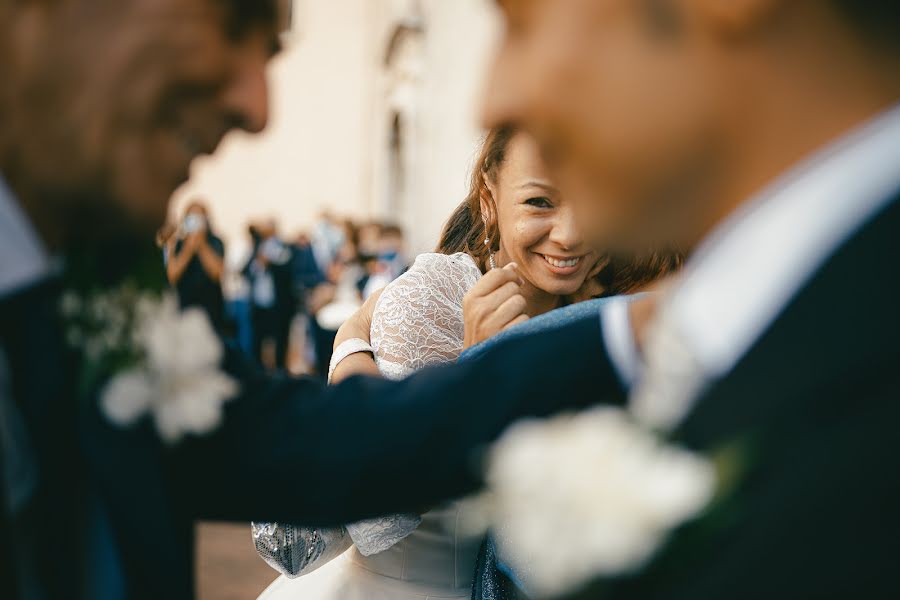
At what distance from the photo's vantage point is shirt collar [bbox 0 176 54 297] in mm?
967

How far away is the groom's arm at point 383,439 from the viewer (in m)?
1.19

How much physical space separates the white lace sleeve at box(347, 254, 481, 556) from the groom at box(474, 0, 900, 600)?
44.6 inches

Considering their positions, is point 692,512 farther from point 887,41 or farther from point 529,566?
point 529,566

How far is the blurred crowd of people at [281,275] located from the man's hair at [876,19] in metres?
6.67

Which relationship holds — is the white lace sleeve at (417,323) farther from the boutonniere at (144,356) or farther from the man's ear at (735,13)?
the man's ear at (735,13)

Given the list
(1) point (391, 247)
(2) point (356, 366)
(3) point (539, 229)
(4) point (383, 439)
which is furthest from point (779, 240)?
(1) point (391, 247)

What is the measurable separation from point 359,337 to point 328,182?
2157 centimetres

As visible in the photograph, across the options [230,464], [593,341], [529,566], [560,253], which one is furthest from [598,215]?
[560,253]

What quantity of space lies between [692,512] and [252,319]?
39.0ft

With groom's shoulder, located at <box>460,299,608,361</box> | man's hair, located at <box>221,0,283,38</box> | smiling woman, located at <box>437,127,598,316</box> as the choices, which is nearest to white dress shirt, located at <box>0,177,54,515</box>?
man's hair, located at <box>221,0,283,38</box>

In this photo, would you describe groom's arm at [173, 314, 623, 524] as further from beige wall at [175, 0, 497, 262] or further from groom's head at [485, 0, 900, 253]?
beige wall at [175, 0, 497, 262]

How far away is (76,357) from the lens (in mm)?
1042

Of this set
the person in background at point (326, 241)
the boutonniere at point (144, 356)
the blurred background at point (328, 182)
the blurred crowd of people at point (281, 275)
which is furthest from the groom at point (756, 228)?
the person in background at point (326, 241)

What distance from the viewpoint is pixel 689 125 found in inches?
35.4
